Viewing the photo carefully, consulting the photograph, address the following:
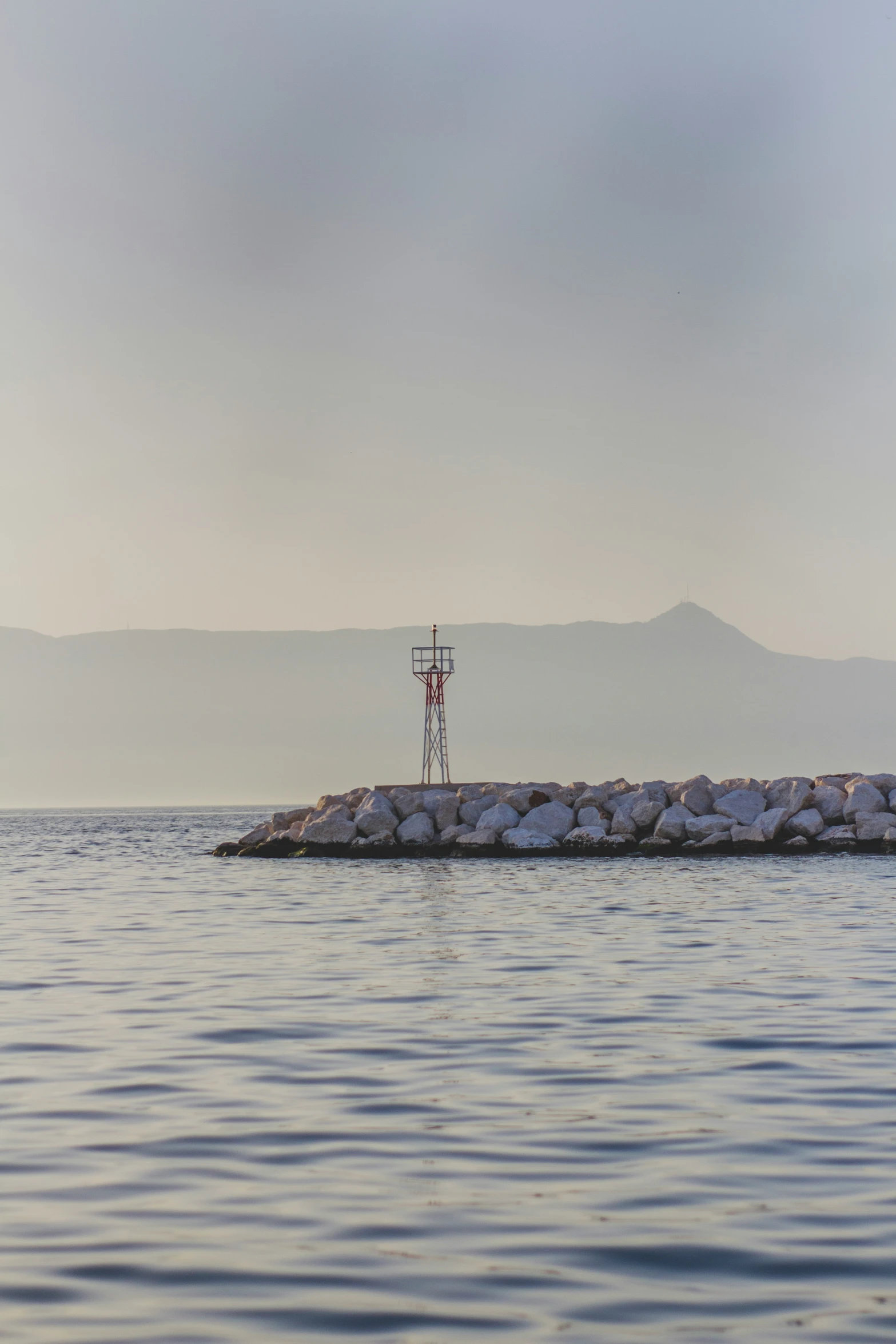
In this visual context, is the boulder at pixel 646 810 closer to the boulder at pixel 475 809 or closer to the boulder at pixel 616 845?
the boulder at pixel 616 845

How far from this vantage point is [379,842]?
36812 mm

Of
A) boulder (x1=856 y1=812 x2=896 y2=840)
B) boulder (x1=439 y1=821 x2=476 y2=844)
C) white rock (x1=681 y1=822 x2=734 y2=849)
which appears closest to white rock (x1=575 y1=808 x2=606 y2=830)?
white rock (x1=681 y1=822 x2=734 y2=849)

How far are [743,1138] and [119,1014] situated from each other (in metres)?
5.32

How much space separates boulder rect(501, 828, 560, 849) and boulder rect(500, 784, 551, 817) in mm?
1574

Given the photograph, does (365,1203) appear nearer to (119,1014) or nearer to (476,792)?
(119,1014)

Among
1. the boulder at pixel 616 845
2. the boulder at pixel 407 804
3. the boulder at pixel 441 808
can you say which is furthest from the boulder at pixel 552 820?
the boulder at pixel 407 804

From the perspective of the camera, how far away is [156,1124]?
6973mm

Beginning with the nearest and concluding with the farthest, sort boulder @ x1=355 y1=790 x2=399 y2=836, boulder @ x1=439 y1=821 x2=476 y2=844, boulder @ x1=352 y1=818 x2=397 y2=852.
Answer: boulder @ x1=439 y1=821 x2=476 y2=844 → boulder @ x1=352 y1=818 x2=397 y2=852 → boulder @ x1=355 y1=790 x2=399 y2=836

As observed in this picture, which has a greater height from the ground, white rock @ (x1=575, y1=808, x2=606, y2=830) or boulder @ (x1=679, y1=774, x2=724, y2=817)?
boulder @ (x1=679, y1=774, x2=724, y2=817)

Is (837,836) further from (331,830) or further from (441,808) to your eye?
(331,830)

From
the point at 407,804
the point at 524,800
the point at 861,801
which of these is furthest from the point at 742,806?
the point at 407,804

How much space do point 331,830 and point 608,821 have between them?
7.40 metres

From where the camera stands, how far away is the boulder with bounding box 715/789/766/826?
3472cm

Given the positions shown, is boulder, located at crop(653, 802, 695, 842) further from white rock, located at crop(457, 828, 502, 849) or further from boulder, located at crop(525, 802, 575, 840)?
white rock, located at crop(457, 828, 502, 849)
